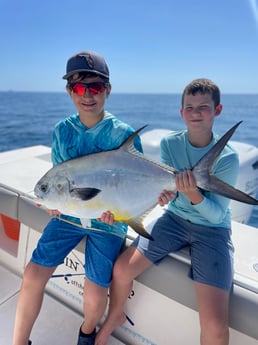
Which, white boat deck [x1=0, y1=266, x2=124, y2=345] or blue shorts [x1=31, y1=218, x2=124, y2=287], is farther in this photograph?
white boat deck [x1=0, y1=266, x2=124, y2=345]

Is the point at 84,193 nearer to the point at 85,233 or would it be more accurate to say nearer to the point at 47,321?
the point at 85,233

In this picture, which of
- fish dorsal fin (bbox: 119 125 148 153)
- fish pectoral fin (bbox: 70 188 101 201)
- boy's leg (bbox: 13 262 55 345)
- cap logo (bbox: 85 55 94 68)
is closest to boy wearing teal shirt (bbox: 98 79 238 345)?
fish pectoral fin (bbox: 70 188 101 201)

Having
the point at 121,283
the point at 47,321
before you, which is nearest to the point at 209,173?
the point at 121,283

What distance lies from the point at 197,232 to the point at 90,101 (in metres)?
0.81

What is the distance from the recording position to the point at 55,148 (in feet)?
5.22

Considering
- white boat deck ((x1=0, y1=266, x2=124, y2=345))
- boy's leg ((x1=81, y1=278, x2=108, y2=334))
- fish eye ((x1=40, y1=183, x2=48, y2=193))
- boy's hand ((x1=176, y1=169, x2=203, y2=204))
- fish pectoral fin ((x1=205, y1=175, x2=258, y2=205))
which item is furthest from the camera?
white boat deck ((x1=0, y1=266, x2=124, y2=345))

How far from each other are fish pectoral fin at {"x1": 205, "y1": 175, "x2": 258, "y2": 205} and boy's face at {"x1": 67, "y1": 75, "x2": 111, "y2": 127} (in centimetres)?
68

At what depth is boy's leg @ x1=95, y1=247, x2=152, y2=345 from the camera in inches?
53.6

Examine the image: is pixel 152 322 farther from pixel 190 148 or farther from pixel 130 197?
pixel 190 148

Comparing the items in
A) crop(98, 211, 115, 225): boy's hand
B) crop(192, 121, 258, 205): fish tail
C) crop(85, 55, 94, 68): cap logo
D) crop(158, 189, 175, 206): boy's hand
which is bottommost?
crop(98, 211, 115, 225): boy's hand

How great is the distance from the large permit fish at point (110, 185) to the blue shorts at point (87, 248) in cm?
21

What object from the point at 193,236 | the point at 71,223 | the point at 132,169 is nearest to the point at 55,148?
the point at 71,223

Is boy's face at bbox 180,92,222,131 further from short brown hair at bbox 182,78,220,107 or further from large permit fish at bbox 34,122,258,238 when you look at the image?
large permit fish at bbox 34,122,258,238

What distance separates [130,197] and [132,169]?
12 centimetres
